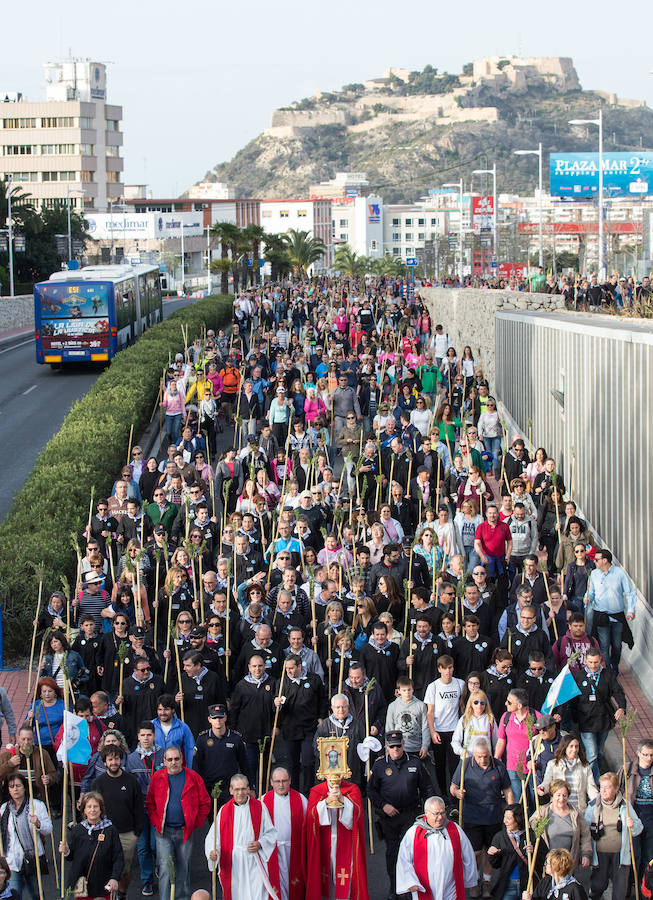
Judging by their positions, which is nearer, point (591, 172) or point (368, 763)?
point (368, 763)

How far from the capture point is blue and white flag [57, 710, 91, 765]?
380 inches

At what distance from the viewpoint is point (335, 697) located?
365 inches

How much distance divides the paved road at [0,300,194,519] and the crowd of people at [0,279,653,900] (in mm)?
6808

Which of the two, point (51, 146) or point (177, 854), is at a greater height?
point (51, 146)

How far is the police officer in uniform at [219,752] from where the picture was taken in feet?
30.9

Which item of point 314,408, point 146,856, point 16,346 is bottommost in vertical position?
point 146,856

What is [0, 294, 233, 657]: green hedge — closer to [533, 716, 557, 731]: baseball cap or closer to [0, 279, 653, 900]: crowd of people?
[0, 279, 653, 900]: crowd of people

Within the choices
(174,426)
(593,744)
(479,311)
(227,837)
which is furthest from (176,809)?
(479,311)

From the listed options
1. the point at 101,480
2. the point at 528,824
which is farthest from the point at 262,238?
the point at 528,824

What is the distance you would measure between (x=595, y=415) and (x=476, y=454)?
165 cm

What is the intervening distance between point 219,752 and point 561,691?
2606 mm

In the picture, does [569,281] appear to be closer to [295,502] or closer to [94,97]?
[295,502]

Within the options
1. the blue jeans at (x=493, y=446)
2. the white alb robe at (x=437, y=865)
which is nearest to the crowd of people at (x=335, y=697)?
the white alb robe at (x=437, y=865)

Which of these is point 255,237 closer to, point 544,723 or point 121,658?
point 121,658
